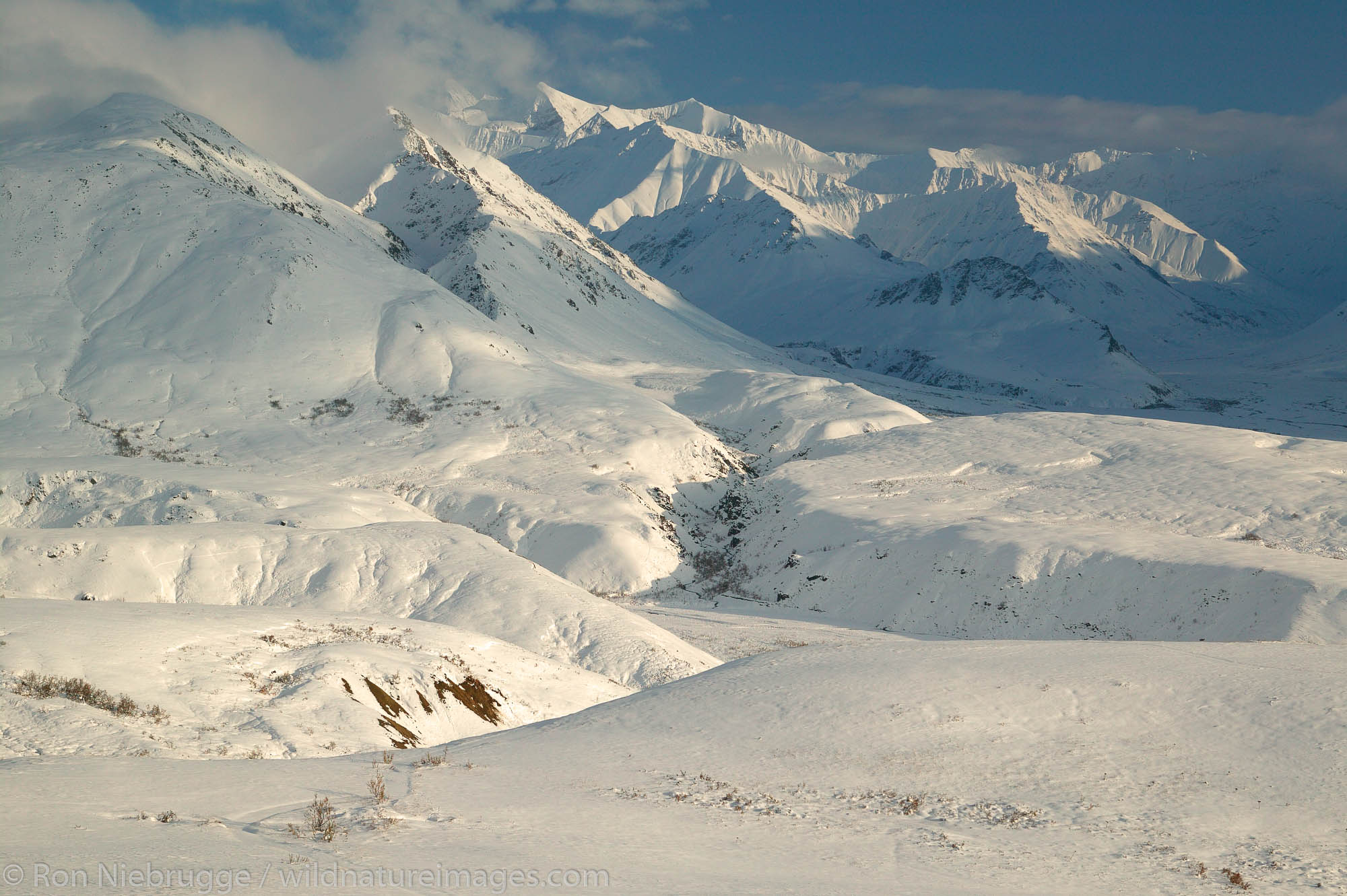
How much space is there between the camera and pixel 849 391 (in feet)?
267

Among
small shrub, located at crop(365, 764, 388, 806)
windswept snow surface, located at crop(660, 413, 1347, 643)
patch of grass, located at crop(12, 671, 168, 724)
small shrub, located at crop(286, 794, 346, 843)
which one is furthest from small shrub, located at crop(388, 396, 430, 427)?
small shrub, located at crop(286, 794, 346, 843)

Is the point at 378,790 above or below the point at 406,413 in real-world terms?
above

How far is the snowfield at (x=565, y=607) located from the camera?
9523mm

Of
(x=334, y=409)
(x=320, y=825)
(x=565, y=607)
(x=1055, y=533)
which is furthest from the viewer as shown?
(x=334, y=409)

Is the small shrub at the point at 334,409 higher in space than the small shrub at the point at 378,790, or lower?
lower

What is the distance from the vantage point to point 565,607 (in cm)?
2884

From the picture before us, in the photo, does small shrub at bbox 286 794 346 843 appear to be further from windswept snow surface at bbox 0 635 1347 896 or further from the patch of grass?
the patch of grass

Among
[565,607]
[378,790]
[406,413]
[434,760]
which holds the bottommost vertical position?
[565,607]

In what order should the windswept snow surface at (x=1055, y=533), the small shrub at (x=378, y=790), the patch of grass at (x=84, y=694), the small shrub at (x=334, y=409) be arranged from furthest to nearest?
the small shrub at (x=334, y=409), the windswept snow surface at (x=1055, y=533), the patch of grass at (x=84, y=694), the small shrub at (x=378, y=790)

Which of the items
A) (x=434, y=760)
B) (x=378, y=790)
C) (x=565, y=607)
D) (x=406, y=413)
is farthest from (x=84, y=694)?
(x=406, y=413)

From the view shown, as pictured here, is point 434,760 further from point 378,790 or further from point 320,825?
point 320,825

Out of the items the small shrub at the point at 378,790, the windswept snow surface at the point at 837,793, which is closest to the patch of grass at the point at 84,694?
the windswept snow surface at the point at 837,793

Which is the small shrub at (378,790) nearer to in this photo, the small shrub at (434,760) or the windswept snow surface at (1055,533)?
the small shrub at (434,760)

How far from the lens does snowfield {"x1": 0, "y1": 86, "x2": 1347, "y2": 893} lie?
9.52 meters
